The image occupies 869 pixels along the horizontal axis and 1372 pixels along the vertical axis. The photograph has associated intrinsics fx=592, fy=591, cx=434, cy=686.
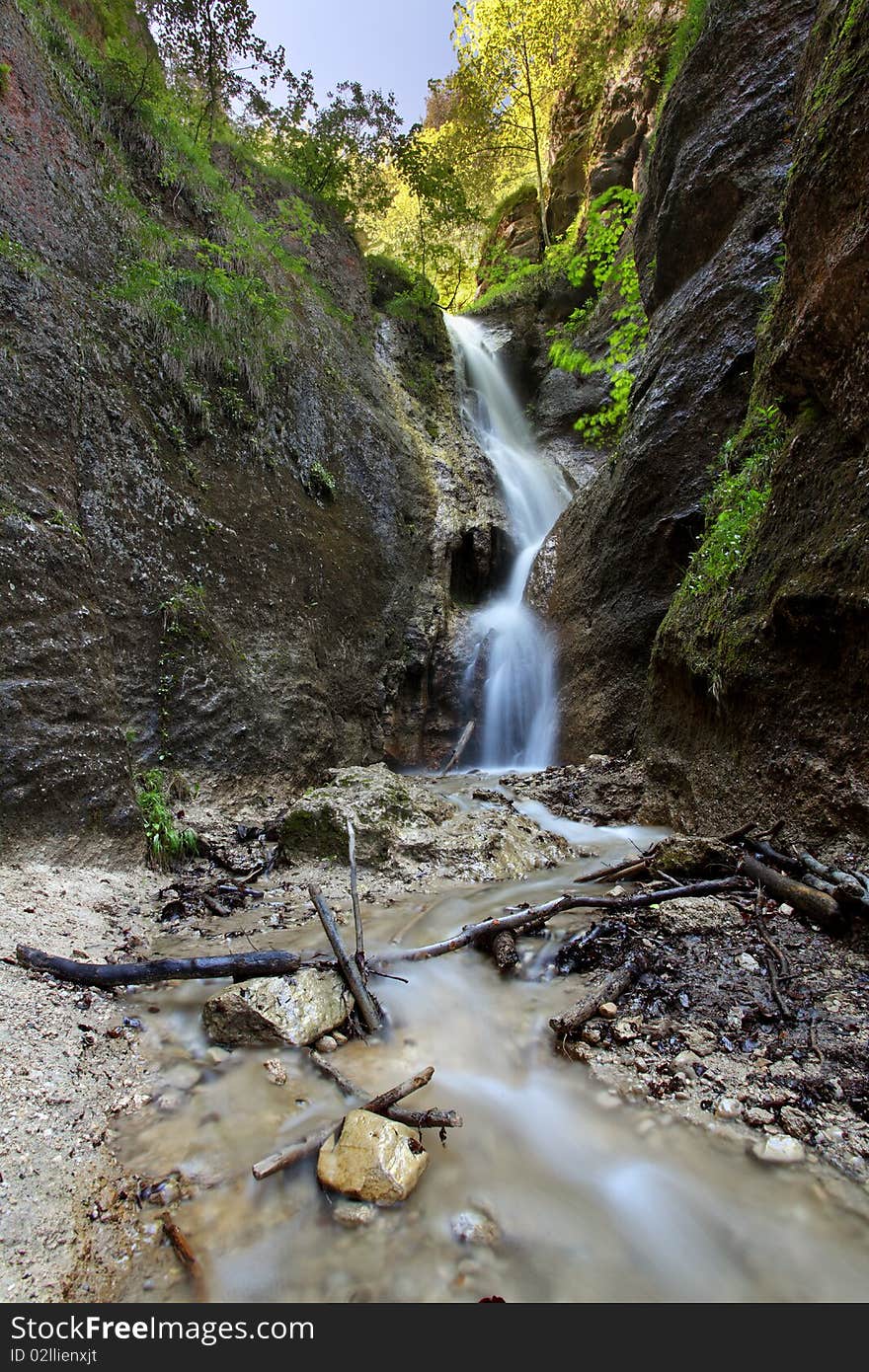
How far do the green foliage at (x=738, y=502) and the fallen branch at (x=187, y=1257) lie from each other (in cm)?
498

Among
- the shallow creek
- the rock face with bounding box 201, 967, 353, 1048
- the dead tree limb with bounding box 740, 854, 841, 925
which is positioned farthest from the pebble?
the dead tree limb with bounding box 740, 854, 841, 925

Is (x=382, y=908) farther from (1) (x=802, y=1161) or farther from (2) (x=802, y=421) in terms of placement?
(2) (x=802, y=421)

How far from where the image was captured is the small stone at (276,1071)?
2209mm

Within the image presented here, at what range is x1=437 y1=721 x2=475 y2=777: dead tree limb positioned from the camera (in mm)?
8945

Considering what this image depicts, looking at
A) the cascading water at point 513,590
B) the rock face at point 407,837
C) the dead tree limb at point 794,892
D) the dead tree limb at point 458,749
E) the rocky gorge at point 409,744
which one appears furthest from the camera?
the cascading water at point 513,590

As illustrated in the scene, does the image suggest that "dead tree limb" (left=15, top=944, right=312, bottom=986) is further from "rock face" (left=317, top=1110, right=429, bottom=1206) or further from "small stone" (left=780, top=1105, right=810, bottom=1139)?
"small stone" (left=780, top=1105, right=810, bottom=1139)

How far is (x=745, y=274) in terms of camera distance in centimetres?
677

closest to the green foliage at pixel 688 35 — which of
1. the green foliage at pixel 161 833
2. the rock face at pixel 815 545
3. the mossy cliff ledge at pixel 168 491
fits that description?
the rock face at pixel 815 545

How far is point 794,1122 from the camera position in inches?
73.1

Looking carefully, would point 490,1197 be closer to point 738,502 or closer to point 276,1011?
point 276,1011

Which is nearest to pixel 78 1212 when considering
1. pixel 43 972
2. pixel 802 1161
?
pixel 43 972

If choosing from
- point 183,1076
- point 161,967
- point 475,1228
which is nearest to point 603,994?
point 475,1228

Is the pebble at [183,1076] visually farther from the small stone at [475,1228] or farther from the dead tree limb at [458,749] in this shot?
the dead tree limb at [458,749]

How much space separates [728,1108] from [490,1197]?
0.84m
